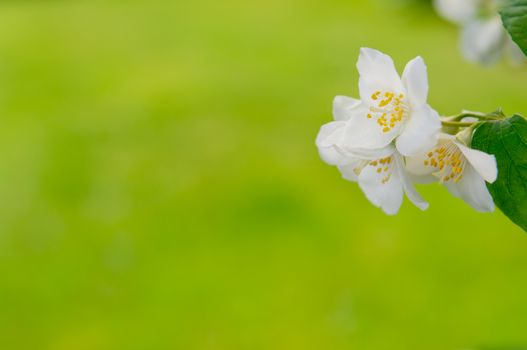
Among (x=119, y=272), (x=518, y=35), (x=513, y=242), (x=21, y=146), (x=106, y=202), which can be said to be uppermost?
(x=21, y=146)

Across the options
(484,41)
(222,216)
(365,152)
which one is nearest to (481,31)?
(484,41)

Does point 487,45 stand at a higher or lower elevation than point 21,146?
lower

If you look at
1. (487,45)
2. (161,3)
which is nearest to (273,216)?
(487,45)

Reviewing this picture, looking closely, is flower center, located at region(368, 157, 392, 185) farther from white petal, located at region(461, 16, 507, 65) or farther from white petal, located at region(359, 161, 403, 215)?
white petal, located at region(461, 16, 507, 65)

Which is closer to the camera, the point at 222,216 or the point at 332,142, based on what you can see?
the point at 332,142

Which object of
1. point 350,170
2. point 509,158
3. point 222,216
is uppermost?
point 222,216

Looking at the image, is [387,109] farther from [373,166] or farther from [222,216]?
[222,216]

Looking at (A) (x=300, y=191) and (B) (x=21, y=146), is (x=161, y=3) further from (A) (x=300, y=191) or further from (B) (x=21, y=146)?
(A) (x=300, y=191)

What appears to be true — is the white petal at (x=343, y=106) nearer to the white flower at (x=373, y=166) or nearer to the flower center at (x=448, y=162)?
the white flower at (x=373, y=166)

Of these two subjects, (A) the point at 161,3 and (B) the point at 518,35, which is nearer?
(B) the point at 518,35
